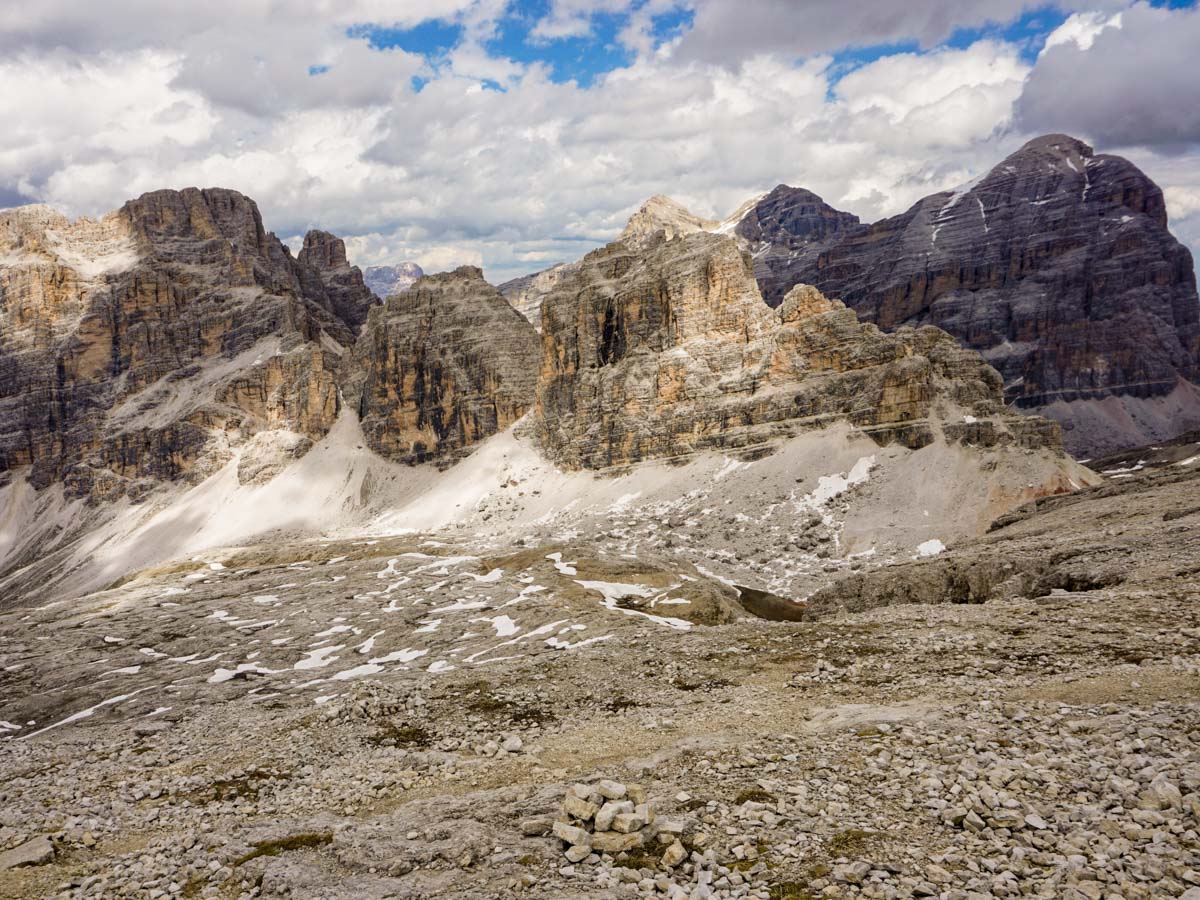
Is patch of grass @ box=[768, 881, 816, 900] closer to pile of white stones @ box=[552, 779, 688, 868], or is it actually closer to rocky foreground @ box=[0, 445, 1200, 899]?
rocky foreground @ box=[0, 445, 1200, 899]

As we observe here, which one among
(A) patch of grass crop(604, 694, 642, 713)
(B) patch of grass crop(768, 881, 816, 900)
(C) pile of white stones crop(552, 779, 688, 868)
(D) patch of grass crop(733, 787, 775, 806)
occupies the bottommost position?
(A) patch of grass crop(604, 694, 642, 713)

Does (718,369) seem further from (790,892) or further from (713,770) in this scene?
(790,892)

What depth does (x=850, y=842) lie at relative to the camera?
13.1 m

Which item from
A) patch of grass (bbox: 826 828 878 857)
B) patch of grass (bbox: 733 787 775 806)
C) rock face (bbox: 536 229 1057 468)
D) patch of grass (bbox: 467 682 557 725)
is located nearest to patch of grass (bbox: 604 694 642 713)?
patch of grass (bbox: 467 682 557 725)

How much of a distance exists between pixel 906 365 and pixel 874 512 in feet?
91.4

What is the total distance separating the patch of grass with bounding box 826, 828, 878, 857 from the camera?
12.8 m

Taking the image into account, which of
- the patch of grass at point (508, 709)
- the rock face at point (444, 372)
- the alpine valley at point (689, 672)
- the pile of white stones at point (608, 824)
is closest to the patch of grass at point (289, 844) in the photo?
the alpine valley at point (689, 672)

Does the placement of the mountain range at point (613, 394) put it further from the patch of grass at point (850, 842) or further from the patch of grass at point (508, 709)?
the patch of grass at point (850, 842)

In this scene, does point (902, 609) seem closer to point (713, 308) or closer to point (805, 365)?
point (805, 365)

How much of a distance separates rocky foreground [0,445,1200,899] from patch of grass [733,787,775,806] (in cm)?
4

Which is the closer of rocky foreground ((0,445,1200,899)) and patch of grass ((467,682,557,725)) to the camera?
rocky foreground ((0,445,1200,899))

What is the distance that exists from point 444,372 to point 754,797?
176 metres

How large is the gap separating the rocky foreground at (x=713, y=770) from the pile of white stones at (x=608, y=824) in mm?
46

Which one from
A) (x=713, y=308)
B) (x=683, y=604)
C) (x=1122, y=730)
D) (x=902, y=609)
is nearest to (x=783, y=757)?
(x=1122, y=730)
